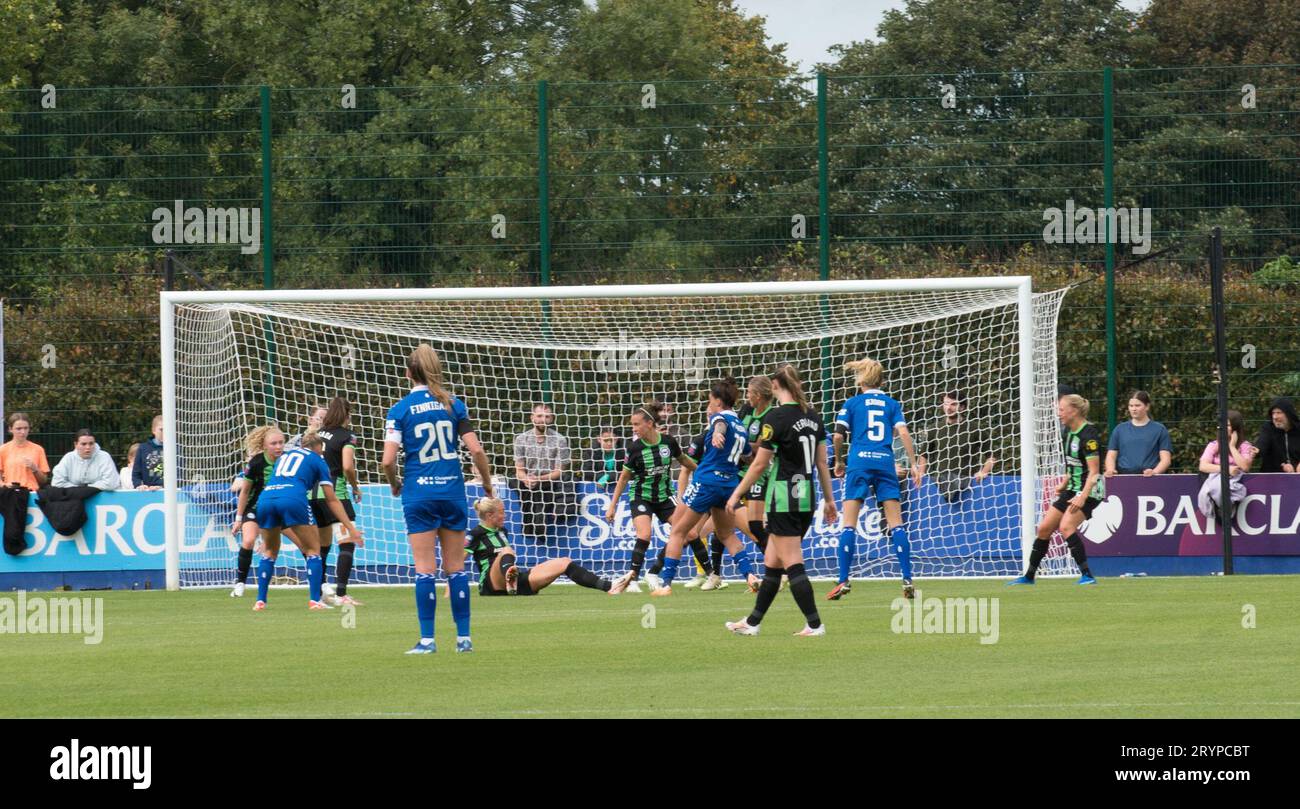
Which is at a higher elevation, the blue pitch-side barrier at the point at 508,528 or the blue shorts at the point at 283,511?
the blue shorts at the point at 283,511

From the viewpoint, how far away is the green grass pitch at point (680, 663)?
9.54 metres

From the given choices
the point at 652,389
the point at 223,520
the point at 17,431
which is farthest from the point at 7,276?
the point at 652,389

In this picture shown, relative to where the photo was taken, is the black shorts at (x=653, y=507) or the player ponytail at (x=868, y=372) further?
the black shorts at (x=653, y=507)

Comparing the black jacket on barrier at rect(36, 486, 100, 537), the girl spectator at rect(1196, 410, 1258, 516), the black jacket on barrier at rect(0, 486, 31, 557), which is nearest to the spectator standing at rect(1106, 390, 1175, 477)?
the girl spectator at rect(1196, 410, 1258, 516)

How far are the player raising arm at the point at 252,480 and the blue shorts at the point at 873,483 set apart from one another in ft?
18.6

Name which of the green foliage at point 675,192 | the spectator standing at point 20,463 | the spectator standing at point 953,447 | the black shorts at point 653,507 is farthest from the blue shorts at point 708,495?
the spectator standing at point 20,463

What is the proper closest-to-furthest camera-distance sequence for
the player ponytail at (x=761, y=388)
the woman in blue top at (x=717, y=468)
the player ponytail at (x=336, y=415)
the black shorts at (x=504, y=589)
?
the player ponytail at (x=761, y=388)
the player ponytail at (x=336, y=415)
the woman in blue top at (x=717, y=468)
the black shorts at (x=504, y=589)

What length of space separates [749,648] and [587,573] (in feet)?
18.0

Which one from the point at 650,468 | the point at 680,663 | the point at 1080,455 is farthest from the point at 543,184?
the point at 680,663

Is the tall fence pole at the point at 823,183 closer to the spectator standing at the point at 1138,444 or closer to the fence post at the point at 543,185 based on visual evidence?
the fence post at the point at 543,185

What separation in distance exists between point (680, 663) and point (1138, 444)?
11.3 m

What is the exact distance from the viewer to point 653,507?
63.1ft

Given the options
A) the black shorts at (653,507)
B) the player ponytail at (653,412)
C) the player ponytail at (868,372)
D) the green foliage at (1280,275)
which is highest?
the green foliage at (1280,275)

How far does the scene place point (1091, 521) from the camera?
2127 centimetres
